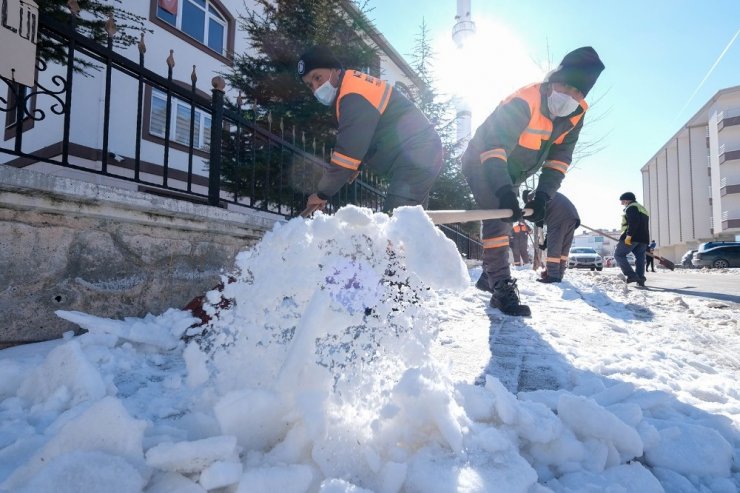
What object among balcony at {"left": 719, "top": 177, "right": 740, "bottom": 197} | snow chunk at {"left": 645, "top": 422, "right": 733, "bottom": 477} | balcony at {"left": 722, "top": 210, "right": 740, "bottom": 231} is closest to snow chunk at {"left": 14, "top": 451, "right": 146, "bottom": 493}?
snow chunk at {"left": 645, "top": 422, "right": 733, "bottom": 477}

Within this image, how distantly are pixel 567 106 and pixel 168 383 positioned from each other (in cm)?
336

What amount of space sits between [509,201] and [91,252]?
2.66 m

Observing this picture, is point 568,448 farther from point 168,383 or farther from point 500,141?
point 500,141

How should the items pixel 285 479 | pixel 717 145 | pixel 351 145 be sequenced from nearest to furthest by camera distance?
pixel 285 479 → pixel 351 145 → pixel 717 145

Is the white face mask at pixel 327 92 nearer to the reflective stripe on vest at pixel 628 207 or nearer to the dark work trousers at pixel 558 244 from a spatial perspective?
the dark work trousers at pixel 558 244

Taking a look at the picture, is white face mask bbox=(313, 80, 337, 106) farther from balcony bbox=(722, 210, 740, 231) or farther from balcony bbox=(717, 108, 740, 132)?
balcony bbox=(717, 108, 740, 132)

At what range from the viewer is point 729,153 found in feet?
100

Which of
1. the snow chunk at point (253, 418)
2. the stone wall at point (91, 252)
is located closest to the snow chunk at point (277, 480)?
the snow chunk at point (253, 418)

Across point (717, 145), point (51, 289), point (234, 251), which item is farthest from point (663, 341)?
point (717, 145)

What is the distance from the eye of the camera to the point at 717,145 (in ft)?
103

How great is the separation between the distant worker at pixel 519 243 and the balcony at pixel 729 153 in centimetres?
2923

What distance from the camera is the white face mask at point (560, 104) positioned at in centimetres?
316

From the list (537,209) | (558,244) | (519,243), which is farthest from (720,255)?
(537,209)

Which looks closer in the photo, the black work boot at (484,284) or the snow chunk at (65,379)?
the snow chunk at (65,379)
